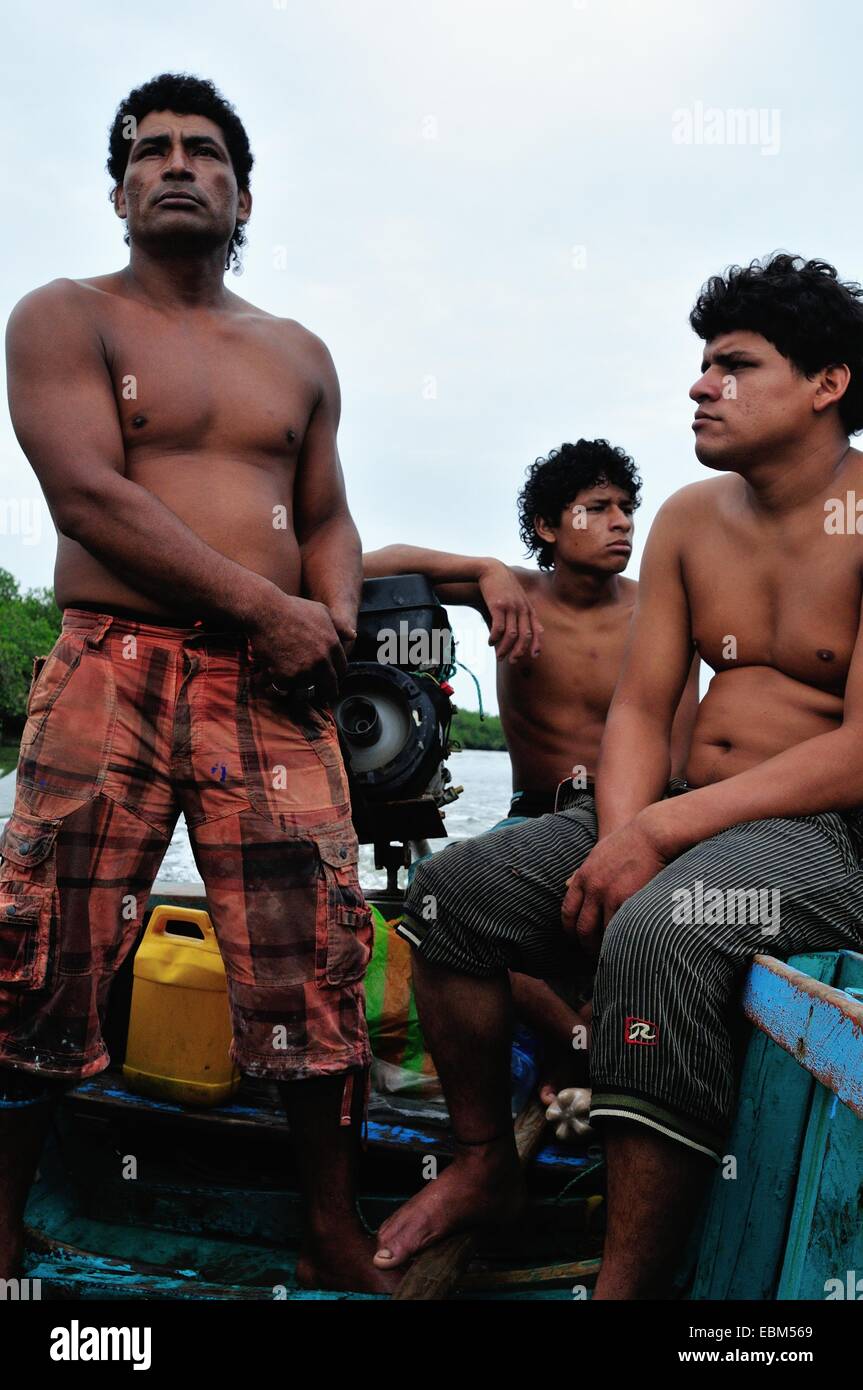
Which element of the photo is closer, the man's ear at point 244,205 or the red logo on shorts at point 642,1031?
the red logo on shorts at point 642,1031

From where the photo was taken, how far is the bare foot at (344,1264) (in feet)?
6.46

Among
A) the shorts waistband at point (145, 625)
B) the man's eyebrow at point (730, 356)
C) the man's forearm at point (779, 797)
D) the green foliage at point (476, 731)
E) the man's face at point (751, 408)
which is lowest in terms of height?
the green foliage at point (476, 731)

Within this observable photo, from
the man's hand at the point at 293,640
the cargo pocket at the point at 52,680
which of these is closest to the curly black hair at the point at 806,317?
the man's hand at the point at 293,640

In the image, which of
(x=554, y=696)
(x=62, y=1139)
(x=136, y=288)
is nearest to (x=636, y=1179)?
(x=62, y=1139)

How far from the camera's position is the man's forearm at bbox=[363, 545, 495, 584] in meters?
3.39

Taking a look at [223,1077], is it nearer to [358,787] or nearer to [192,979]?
[192,979]

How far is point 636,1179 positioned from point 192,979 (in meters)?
1.41

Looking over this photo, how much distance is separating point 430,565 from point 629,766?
1450 mm

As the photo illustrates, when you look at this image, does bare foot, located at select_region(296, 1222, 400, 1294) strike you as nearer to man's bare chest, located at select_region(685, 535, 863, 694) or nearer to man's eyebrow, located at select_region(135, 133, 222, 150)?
man's bare chest, located at select_region(685, 535, 863, 694)

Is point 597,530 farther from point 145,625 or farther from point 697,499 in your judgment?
point 145,625

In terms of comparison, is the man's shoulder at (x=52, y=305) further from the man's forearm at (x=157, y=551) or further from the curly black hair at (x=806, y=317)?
the curly black hair at (x=806, y=317)

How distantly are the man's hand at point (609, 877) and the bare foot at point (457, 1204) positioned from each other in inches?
19.8

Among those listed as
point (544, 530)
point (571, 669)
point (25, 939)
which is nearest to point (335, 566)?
point (25, 939)

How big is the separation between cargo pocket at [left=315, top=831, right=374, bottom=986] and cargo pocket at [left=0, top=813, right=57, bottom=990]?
491mm
